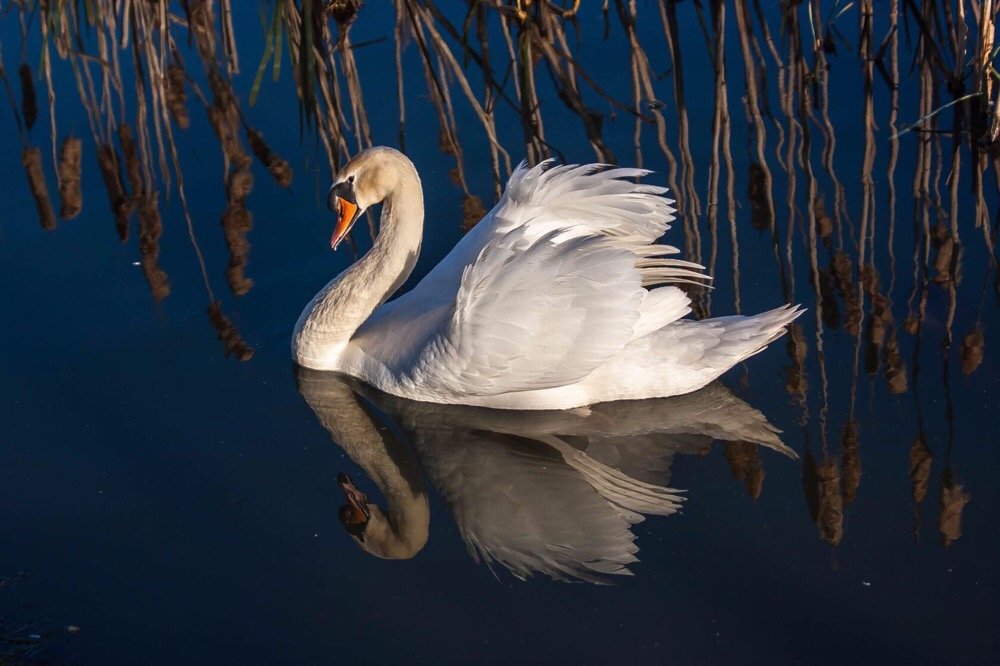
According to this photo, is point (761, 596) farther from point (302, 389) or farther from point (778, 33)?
point (778, 33)

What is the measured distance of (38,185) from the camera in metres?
6.71

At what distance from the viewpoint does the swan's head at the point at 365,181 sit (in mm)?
5273

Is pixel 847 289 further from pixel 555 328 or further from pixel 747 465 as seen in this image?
pixel 555 328

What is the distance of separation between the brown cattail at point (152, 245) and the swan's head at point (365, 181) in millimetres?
948

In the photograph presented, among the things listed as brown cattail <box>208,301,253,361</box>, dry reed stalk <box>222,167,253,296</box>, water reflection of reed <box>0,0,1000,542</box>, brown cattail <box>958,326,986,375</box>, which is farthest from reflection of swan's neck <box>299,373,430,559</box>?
brown cattail <box>958,326,986,375</box>

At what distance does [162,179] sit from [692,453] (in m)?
3.27

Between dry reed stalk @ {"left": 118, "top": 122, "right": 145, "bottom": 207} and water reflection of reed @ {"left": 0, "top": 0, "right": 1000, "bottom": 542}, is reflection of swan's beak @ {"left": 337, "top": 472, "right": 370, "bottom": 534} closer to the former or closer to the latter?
water reflection of reed @ {"left": 0, "top": 0, "right": 1000, "bottom": 542}

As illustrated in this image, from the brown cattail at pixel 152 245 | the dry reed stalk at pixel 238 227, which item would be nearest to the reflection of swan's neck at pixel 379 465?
the dry reed stalk at pixel 238 227

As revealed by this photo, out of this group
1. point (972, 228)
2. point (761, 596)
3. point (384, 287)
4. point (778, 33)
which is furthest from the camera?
point (778, 33)

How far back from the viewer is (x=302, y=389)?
5.31 metres

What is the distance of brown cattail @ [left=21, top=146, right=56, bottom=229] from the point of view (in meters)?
6.44

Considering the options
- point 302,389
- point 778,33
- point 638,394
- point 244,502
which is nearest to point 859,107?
point 778,33

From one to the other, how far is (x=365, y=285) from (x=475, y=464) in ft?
3.23

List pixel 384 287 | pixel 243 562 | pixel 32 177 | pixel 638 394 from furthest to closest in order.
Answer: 1. pixel 32 177
2. pixel 384 287
3. pixel 638 394
4. pixel 243 562
